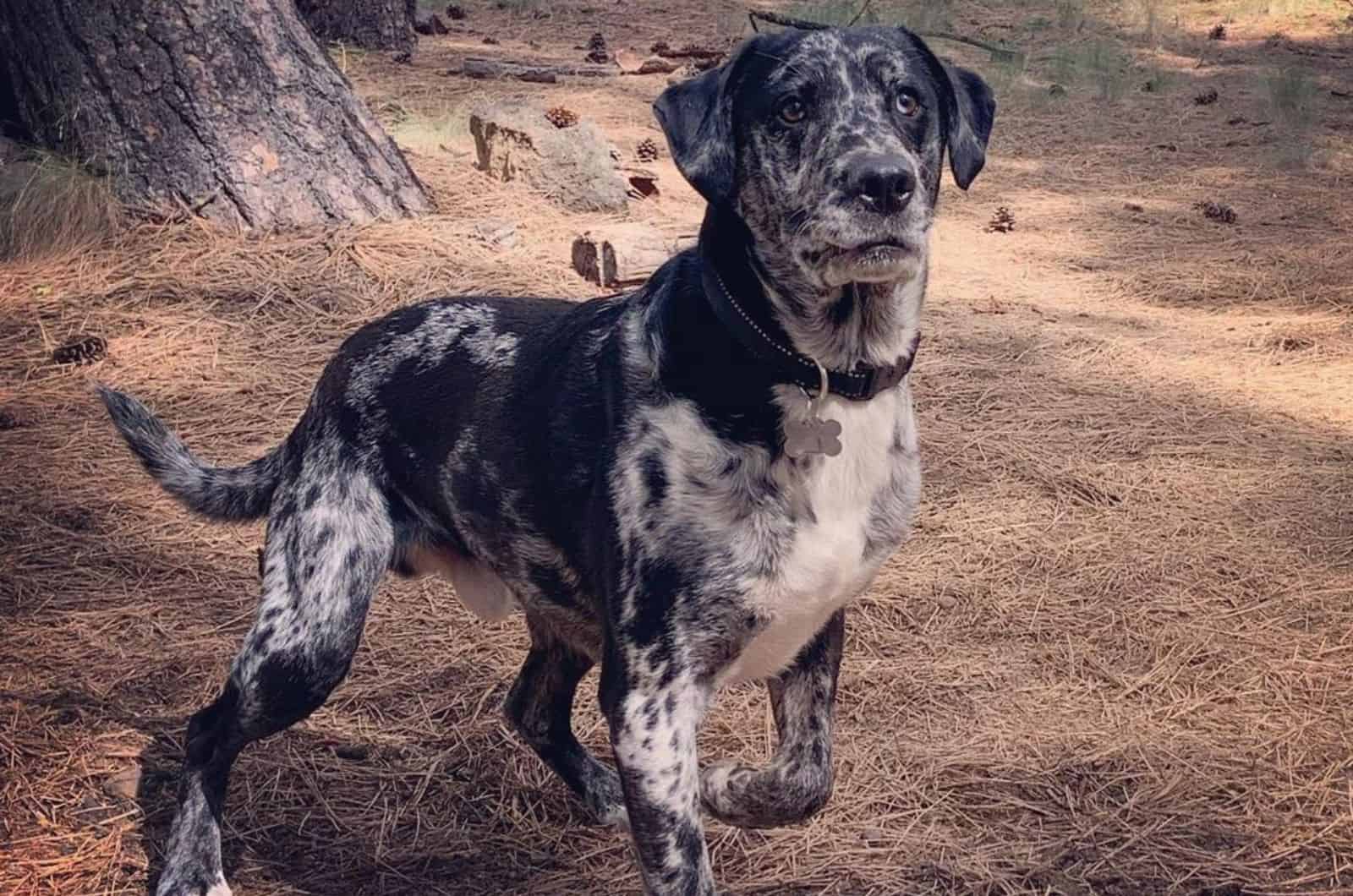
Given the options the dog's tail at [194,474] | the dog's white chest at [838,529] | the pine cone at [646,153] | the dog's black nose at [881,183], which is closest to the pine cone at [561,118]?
the pine cone at [646,153]

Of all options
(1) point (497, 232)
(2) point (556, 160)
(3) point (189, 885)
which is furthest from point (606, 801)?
(2) point (556, 160)

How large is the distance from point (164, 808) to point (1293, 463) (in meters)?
3.83

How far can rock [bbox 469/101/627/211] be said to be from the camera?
7402mm

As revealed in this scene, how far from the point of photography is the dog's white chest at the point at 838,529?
2.79 meters

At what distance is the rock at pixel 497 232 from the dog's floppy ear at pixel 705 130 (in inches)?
148

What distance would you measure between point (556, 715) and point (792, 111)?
1563mm

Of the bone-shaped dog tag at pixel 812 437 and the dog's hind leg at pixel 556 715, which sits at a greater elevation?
the bone-shaped dog tag at pixel 812 437

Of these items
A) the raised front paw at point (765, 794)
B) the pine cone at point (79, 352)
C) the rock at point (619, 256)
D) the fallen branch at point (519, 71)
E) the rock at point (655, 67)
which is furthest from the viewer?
the rock at point (655, 67)

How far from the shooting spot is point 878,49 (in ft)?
9.75

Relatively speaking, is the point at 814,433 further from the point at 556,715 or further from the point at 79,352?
the point at 79,352

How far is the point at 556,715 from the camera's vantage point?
363cm

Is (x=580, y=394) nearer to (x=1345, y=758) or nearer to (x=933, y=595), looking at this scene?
(x=933, y=595)

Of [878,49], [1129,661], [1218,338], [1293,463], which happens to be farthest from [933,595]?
[1218,338]

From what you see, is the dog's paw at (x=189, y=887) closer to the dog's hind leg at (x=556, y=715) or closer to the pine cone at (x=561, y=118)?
the dog's hind leg at (x=556, y=715)
